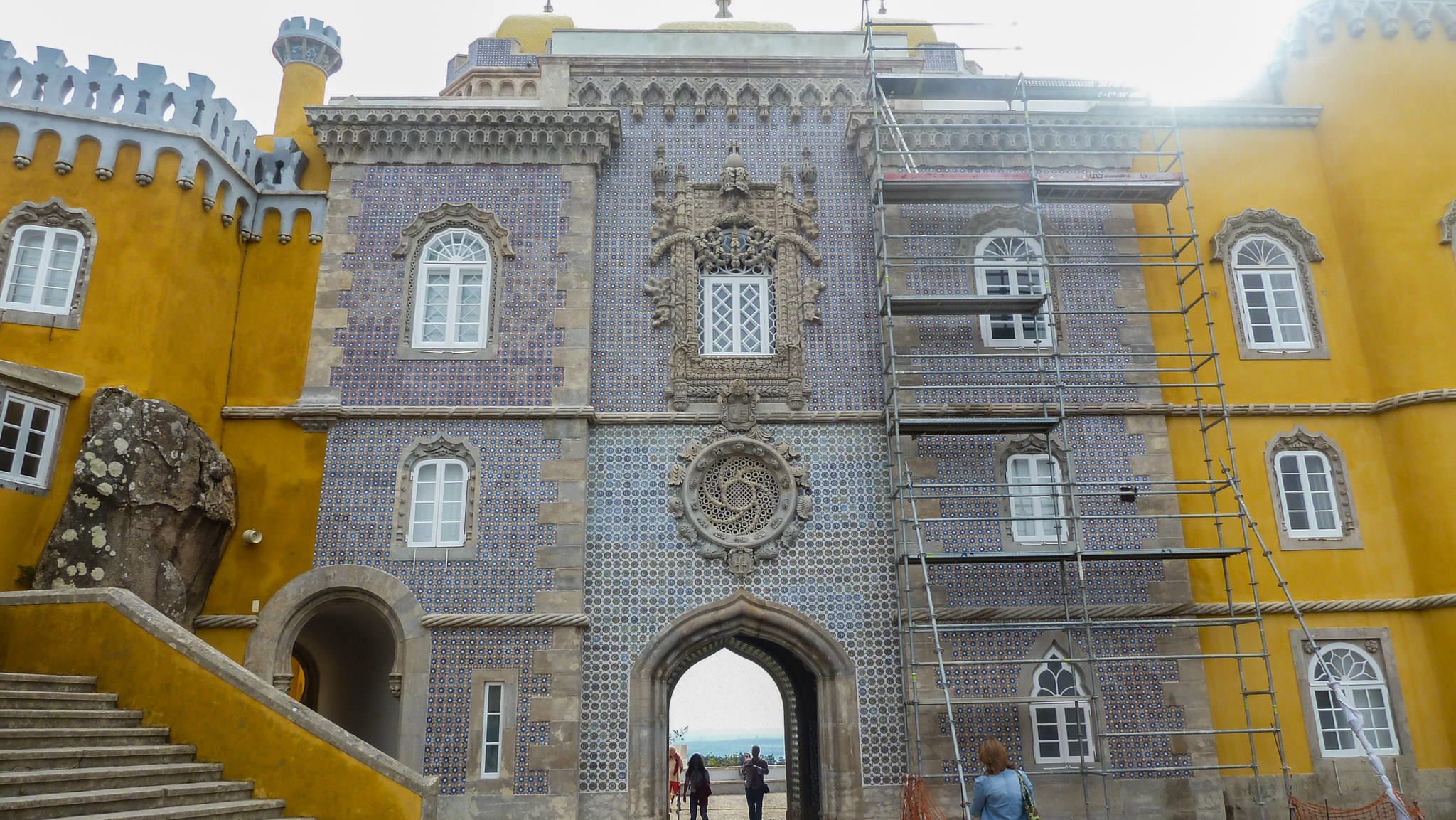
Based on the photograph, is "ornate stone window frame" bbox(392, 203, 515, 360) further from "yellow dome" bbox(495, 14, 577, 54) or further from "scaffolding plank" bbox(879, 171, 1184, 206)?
"yellow dome" bbox(495, 14, 577, 54)

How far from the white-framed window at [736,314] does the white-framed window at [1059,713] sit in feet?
17.9

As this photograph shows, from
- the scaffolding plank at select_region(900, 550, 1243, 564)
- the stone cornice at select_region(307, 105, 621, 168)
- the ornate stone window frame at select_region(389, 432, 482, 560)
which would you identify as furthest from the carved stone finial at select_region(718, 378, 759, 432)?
the stone cornice at select_region(307, 105, 621, 168)

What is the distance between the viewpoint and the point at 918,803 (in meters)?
11.7

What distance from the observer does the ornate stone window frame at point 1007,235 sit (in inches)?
560

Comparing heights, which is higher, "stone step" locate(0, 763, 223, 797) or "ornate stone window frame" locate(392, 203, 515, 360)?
"ornate stone window frame" locate(392, 203, 515, 360)

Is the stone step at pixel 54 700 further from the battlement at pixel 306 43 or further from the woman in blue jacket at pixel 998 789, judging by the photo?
the battlement at pixel 306 43

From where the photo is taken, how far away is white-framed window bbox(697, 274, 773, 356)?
14.2 meters

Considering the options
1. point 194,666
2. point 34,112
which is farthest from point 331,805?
point 34,112

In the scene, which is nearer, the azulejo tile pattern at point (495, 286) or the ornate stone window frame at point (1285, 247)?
the azulejo tile pattern at point (495, 286)

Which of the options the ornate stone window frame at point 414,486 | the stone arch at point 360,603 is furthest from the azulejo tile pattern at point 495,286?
the stone arch at point 360,603

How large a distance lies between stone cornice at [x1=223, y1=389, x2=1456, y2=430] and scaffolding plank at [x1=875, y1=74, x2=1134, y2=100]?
4.43 m

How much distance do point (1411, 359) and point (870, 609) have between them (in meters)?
8.15

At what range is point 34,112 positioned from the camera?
12.9 metres

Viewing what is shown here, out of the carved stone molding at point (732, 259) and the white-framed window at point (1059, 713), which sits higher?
the carved stone molding at point (732, 259)
